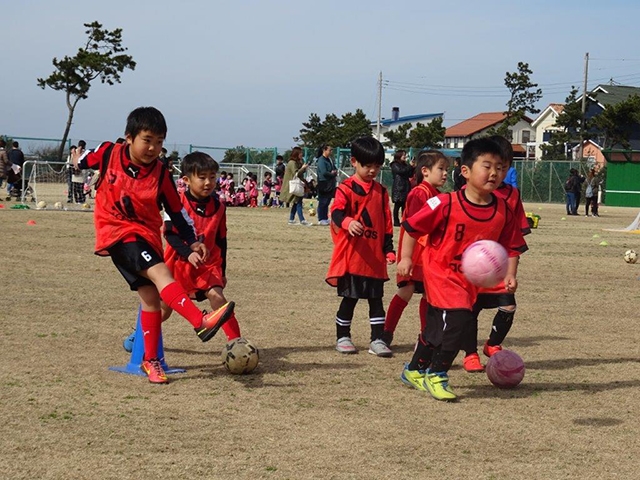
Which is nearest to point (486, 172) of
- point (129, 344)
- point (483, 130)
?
point (129, 344)

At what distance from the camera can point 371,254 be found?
8062 mm

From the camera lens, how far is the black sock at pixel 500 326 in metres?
A: 7.56

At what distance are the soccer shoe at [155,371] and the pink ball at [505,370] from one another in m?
2.20

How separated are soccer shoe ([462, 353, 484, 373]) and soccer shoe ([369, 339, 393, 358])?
2.11ft

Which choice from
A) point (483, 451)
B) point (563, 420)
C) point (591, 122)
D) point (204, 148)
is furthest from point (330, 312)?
point (591, 122)

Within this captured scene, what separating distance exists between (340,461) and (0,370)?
9.86 ft

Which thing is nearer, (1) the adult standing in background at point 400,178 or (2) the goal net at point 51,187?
(1) the adult standing in background at point 400,178

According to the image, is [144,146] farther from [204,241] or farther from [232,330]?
[232,330]

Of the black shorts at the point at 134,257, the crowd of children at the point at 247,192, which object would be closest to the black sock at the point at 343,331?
the black shorts at the point at 134,257

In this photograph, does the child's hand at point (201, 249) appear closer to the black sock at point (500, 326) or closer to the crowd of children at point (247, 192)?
the black sock at point (500, 326)

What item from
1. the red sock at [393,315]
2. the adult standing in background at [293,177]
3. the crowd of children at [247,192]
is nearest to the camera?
the red sock at [393,315]

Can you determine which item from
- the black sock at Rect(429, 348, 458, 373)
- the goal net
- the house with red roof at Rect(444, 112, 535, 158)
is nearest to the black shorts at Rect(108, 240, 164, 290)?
the black sock at Rect(429, 348, 458, 373)

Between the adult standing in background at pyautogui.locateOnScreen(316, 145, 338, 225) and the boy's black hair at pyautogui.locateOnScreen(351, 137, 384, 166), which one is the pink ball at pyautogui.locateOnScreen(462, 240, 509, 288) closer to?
the boy's black hair at pyautogui.locateOnScreen(351, 137, 384, 166)

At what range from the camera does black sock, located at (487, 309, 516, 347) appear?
7559 mm
